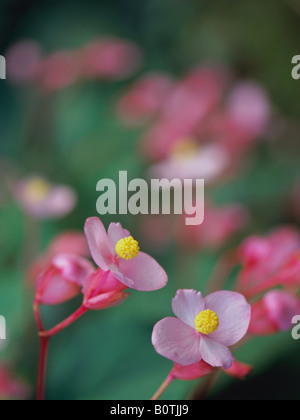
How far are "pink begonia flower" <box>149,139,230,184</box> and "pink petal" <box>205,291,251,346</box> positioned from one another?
0.37 m

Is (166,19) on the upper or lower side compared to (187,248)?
upper

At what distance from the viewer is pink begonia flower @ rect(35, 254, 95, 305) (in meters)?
0.29

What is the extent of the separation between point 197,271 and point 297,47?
38cm

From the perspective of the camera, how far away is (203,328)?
0.86 feet

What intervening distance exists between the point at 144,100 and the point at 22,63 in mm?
178

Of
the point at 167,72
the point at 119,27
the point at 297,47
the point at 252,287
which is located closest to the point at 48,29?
the point at 119,27

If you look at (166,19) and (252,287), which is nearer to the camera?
(252,287)

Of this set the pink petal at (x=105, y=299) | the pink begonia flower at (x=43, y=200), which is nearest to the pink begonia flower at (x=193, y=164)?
the pink begonia flower at (x=43, y=200)

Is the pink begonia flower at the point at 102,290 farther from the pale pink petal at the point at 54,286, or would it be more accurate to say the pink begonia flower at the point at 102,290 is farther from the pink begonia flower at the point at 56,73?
the pink begonia flower at the point at 56,73

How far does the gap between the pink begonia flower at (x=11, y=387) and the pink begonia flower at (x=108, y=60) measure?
0.48 m

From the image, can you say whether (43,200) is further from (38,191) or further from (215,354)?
(215,354)

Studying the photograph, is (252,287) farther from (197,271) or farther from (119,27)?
(119,27)
